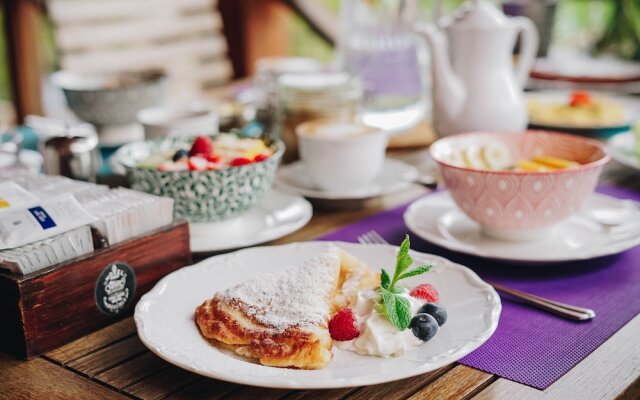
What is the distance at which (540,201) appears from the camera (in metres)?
1.12

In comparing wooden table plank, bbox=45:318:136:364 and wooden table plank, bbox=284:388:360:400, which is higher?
wooden table plank, bbox=284:388:360:400

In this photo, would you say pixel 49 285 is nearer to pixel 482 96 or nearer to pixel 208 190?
pixel 208 190

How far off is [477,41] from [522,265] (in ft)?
1.99

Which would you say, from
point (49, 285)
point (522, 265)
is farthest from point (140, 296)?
point (522, 265)

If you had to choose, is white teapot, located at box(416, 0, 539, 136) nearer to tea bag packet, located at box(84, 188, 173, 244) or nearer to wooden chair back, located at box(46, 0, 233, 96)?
tea bag packet, located at box(84, 188, 173, 244)

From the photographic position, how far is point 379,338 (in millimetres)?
823

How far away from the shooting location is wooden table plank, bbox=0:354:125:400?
804 millimetres

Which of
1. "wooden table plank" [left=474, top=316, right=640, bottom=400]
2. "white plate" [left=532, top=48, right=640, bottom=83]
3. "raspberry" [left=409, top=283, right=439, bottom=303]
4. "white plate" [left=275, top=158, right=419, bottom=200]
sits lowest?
"wooden table plank" [left=474, top=316, right=640, bottom=400]

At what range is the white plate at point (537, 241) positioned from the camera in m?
1.10

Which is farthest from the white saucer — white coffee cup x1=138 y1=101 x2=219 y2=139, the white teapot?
the white teapot

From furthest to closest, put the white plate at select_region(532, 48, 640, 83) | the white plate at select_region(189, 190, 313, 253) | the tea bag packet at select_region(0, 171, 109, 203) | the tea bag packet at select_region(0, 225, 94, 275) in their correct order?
Answer: the white plate at select_region(532, 48, 640, 83) → the white plate at select_region(189, 190, 313, 253) → the tea bag packet at select_region(0, 171, 109, 203) → the tea bag packet at select_region(0, 225, 94, 275)

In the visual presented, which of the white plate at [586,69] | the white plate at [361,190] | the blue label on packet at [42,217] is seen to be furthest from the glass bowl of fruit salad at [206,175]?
the white plate at [586,69]

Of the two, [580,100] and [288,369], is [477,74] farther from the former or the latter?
[288,369]

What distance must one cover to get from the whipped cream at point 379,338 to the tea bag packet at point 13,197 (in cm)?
43
